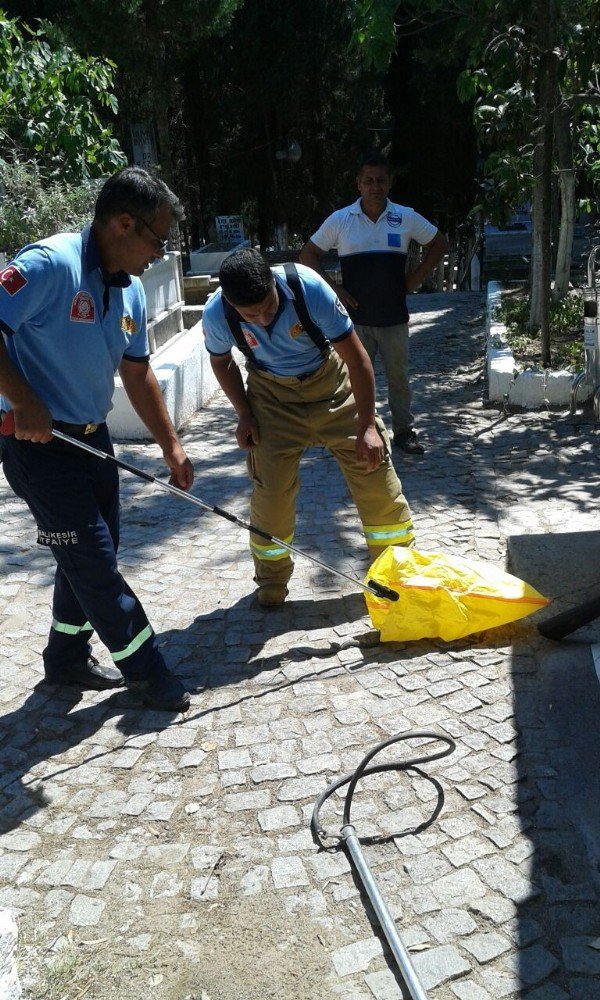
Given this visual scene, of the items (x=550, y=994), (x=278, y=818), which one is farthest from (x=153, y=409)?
(x=550, y=994)

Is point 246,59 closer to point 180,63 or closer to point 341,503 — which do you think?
point 180,63

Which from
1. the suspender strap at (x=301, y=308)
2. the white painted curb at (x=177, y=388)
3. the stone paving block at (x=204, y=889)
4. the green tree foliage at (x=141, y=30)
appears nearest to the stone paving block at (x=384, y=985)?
the stone paving block at (x=204, y=889)

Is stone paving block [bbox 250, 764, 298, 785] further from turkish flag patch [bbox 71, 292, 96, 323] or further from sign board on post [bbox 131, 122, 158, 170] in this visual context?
sign board on post [bbox 131, 122, 158, 170]

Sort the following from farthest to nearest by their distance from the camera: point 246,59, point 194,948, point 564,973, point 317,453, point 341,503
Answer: point 246,59 → point 317,453 → point 341,503 → point 194,948 → point 564,973

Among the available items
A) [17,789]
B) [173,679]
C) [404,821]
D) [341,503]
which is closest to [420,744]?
[404,821]

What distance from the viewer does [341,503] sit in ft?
20.5

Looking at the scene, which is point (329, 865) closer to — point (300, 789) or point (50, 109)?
point (300, 789)

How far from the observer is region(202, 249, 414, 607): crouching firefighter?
167 inches

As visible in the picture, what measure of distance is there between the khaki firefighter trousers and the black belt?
1.12 meters

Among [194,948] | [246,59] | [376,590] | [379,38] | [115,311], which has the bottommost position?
[194,948]

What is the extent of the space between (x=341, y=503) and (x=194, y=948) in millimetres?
3811

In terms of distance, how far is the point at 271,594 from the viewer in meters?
4.77

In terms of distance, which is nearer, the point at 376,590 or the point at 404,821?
the point at 404,821

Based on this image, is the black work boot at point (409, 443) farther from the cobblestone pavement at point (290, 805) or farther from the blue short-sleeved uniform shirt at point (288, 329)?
the blue short-sleeved uniform shirt at point (288, 329)
